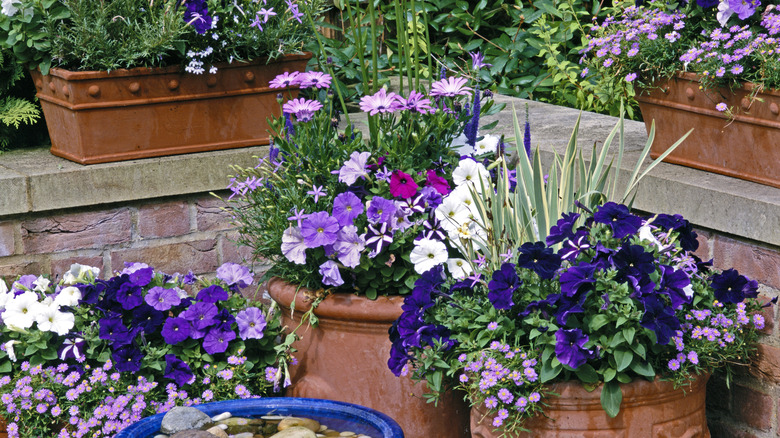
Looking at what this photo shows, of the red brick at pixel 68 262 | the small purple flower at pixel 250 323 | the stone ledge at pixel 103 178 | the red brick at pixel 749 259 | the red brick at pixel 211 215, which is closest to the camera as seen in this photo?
the red brick at pixel 749 259

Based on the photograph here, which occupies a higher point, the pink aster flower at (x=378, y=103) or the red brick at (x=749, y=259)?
the pink aster flower at (x=378, y=103)

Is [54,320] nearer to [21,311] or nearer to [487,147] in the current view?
[21,311]

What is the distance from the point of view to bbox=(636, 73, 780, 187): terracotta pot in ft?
7.41

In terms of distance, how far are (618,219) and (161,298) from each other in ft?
4.25

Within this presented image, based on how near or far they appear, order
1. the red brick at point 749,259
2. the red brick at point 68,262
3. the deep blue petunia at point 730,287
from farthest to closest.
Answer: the red brick at point 68,262, the red brick at point 749,259, the deep blue petunia at point 730,287

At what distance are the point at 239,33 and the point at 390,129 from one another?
683mm

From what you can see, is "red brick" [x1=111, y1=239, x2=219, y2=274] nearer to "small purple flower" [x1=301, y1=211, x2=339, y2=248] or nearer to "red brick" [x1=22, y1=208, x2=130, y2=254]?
"red brick" [x1=22, y1=208, x2=130, y2=254]

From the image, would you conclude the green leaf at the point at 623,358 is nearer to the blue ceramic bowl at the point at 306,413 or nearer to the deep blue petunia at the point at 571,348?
the deep blue petunia at the point at 571,348

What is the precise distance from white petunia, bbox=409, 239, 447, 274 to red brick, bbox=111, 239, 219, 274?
3.22ft

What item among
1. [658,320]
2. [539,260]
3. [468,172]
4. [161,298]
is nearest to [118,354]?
[161,298]

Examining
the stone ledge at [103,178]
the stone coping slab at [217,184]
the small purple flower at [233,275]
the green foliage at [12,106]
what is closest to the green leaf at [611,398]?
the stone coping slab at [217,184]

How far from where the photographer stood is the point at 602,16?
176 inches

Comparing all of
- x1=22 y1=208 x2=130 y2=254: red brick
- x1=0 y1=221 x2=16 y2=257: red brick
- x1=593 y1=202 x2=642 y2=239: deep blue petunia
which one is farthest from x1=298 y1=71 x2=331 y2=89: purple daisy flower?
x1=0 y1=221 x2=16 y2=257: red brick

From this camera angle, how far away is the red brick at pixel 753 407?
7.32 ft
